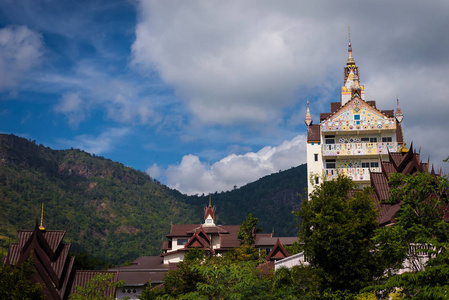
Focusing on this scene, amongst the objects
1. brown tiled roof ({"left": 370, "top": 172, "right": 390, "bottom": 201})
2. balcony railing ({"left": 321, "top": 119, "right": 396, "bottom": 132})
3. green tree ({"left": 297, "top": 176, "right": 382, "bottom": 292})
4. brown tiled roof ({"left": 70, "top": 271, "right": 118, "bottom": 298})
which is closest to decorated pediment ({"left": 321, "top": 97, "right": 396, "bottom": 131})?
balcony railing ({"left": 321, "top": 119, "right": 396, "bottom": 132})

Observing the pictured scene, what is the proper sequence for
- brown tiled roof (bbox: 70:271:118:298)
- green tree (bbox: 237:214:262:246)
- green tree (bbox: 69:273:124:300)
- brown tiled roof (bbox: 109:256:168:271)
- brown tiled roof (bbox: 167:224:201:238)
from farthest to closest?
brown tiled roof (bbox: 167:224:201:238)
brown tiled roof (bbox: 109:256:168:271)
green tree (bbox: 237:214:262:246)
brown tiled roof (bbox: 70:271:118:298)
green tree (bbox: 69:273:124:300)

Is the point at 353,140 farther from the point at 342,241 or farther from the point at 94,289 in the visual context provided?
the point at 94,289

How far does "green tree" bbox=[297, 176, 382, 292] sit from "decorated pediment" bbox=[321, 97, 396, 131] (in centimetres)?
2145

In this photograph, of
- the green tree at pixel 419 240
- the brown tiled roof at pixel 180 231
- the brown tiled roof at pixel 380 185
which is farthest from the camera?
the brown tiled roof at pixel 180 231

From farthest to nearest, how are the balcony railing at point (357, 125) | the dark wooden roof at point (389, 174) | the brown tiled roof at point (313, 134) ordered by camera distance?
the brown tiled roof at point (313, 134) → the balcony railing at point (357, 125) → the dark wooden roof at point (389, 174)

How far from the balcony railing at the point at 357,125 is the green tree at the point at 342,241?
70.0ft

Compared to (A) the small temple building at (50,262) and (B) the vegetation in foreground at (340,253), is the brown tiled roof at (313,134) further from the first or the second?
(A) the small temple building at (50,262)

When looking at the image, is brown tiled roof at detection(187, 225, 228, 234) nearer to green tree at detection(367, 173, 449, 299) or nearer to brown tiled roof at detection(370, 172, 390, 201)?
brown tiled roof at detection(370, 172, 390, 201)

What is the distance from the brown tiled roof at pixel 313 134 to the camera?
172ft

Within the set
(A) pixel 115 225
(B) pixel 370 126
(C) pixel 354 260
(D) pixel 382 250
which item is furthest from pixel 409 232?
(A) pixel 115 225

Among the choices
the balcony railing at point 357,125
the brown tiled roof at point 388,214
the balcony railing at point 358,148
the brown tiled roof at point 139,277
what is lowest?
the brown tiled roof at point 139,277

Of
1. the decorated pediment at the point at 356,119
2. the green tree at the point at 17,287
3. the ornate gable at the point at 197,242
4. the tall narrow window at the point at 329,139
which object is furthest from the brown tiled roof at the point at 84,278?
the ornate gable at the point at 197,242

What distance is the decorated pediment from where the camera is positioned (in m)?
51.0

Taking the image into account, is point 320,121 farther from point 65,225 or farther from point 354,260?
point 65,225
